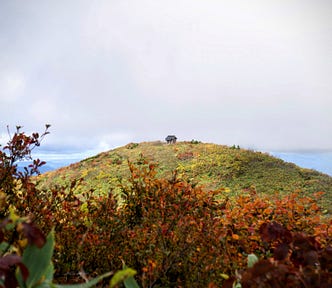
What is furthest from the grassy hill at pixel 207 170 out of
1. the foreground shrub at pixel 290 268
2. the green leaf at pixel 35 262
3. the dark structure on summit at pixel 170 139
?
the green leaf at pixel 35 262

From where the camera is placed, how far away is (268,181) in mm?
16516

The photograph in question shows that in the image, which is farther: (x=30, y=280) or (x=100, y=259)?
(x=100, y=259)

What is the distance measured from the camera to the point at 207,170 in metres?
18.7

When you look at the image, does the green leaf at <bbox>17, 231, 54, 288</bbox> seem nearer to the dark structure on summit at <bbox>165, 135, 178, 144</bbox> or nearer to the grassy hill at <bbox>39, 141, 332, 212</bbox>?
the grassy hill at <bbox>39, 141, 332, 212</bbox>

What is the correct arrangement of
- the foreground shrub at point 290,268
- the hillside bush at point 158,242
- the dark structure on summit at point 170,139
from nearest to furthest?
the foreground shrub at point 290,268
the hillside bush at point 158,242
the dark structure on summit at point 170,139

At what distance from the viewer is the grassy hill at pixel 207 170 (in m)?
16.0

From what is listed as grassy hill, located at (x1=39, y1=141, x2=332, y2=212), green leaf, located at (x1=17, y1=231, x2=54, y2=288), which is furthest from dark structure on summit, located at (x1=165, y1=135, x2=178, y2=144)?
green leaf, located at (x1=17, y1=231, x2=54, y2=288)

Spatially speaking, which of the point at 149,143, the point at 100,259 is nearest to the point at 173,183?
the point at 100,259

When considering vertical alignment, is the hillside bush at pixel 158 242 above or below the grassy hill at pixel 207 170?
below

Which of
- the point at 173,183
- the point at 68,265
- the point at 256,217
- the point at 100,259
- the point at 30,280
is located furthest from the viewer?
the point at 256,217

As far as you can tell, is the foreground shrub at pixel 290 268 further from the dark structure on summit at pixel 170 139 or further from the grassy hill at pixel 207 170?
the dark structure on summit at pixel 170 139

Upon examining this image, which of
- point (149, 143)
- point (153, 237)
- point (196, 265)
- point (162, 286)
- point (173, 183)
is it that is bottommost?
point (162, 286)

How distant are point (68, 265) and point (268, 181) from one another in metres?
14.0

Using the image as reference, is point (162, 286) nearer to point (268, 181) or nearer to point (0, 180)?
point (0, 180)
